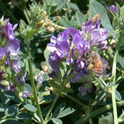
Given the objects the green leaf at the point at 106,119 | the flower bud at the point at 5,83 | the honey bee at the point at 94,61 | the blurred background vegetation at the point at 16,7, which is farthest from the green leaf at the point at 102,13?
the blurred background vegetation at the point at 16,7

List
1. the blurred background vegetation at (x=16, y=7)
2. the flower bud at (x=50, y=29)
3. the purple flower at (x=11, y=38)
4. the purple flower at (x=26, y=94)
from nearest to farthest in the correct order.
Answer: the purple flower at (x=11, y=38), the purple flower at (x=26, y=94), the flower bud at (x=50, y=29), the blurred background vegetation at (x=16, y=7)

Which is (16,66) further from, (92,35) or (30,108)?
(92,35)

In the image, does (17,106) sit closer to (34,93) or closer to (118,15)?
(34,93)

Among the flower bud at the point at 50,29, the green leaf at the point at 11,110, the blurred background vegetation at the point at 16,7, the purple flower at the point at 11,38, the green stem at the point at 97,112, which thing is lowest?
the green stem at the point at 97,112

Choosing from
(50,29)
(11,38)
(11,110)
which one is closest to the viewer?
(11,38)

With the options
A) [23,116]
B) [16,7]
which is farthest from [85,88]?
[16,7]

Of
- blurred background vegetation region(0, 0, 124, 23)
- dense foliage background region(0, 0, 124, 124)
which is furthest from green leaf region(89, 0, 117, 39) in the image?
blurred background vegetation region(0, 0, 124, 23)

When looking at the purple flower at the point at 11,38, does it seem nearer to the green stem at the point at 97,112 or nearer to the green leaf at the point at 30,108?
the green leaf at the point at 30,108

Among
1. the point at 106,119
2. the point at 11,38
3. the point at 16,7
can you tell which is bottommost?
the point at 106,119
